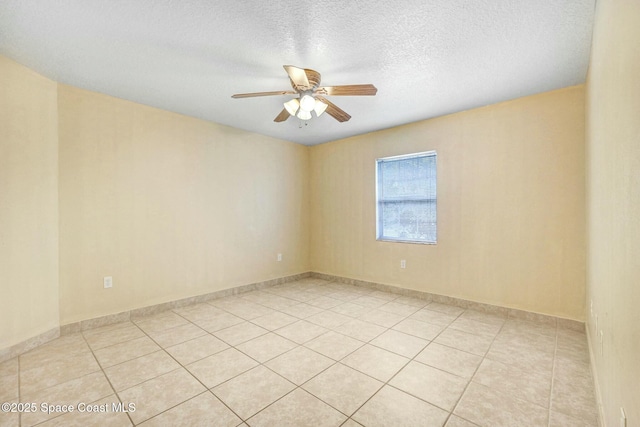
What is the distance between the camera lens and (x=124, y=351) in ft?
7.91

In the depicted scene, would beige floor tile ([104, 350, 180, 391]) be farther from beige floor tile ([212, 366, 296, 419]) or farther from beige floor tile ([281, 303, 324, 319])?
beige floor tile ([281, 303, 324, 319])

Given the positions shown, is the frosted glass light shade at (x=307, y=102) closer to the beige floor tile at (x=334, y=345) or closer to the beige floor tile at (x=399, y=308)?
the beige floor tile at (x=334, y=345)

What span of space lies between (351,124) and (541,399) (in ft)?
11.4

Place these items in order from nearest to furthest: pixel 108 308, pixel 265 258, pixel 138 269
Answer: pixel 108 308
pixel 138 269
pixel 265 258

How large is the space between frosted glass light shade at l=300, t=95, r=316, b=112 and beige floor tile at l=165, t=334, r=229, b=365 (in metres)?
2.24

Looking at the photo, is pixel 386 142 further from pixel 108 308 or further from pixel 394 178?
pixel 108 308

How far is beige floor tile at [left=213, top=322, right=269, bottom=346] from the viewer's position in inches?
104

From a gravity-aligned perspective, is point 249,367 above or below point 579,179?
below

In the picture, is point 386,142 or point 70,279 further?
point 386,142

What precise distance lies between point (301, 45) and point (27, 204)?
2.75 metres

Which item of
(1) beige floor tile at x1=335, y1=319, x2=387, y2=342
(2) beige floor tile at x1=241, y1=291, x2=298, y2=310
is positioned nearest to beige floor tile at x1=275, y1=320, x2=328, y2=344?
(1) beige floor tile at x1=335, y1=319, x2=387, y2=342

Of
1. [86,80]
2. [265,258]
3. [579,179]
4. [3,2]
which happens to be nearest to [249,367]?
[265,258]

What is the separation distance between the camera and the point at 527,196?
10.0 ft

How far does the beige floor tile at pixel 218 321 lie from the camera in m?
2.94
